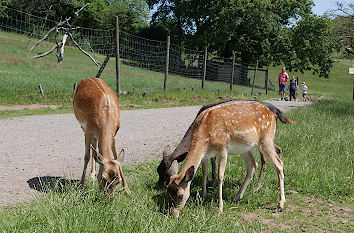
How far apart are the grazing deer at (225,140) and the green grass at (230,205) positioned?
209 mm

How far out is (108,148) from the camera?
5.19 meters

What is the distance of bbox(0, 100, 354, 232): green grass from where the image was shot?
381 cm

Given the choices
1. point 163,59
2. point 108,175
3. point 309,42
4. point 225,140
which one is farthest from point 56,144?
point 309,42

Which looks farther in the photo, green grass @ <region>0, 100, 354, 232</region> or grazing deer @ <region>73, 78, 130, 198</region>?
grazing deer @ <region>73, 78, 130, 198</region>

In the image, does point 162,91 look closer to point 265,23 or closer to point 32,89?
point 32,89

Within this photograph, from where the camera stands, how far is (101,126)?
5.46 meters

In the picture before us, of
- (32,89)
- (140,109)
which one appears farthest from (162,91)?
(32,89)

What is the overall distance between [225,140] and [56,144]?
4.32 m

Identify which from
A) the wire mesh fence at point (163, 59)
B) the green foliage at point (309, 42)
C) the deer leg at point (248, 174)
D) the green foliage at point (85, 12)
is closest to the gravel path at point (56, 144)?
the deer leg at point (248, 174)

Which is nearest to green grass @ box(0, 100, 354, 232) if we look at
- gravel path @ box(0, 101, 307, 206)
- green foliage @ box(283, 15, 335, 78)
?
gravel path @ box(0, 101, 307, 206)

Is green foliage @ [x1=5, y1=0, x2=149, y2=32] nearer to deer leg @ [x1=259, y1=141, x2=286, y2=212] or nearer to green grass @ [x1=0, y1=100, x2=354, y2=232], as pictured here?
green grass @ [x1=0, y1=100, x2=354, y2=232]

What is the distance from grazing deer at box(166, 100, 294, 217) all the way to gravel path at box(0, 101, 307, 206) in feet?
4.73

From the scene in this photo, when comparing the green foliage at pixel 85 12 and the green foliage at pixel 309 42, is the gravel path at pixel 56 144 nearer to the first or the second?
the green foliage at pixel 309 42

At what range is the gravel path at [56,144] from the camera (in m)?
5.90
